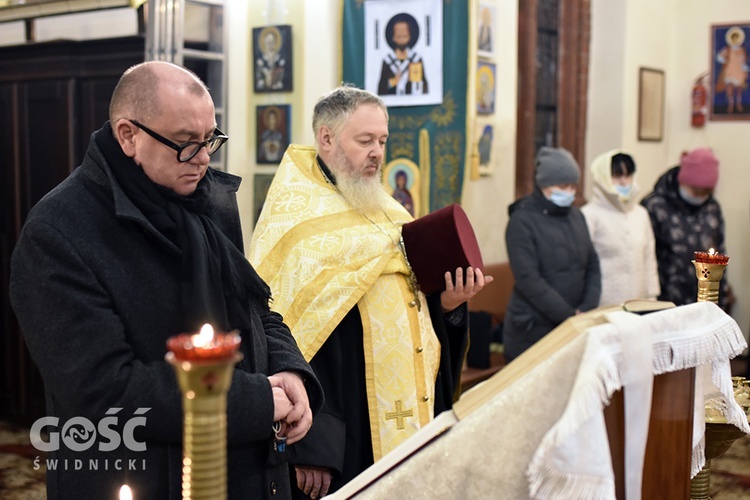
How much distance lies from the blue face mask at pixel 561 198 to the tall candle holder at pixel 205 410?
3.90 metres

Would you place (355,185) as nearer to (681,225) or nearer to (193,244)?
(193,244)

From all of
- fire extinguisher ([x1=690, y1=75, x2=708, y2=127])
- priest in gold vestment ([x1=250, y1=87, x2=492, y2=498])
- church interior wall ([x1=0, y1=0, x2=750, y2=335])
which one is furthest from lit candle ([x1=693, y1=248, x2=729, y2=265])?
fire extinguisher ([x1=690, y1=75, x2=708, y2=127])

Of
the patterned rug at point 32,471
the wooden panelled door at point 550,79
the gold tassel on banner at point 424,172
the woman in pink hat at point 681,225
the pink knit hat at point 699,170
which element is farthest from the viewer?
the wooden panelled door at point 550,79

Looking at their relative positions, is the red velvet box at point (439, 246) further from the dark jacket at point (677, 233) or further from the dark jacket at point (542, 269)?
the dark jacket at point (677, 233)

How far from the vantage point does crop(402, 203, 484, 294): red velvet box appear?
107 inches

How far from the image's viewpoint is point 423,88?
19.0 feet

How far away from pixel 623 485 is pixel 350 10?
4885 millimetres

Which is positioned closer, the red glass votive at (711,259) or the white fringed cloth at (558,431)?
the white fringed cloth at (558,431)

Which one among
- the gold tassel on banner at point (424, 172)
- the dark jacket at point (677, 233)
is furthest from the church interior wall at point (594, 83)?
the dark jacket at point (677, 233)

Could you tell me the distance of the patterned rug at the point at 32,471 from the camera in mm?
4711

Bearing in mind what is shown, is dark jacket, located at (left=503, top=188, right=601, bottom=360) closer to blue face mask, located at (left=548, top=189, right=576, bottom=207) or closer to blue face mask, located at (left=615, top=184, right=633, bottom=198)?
blue face mask, located at (left=548, top=189, right=576, bottom=207)

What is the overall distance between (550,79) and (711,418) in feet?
21.1

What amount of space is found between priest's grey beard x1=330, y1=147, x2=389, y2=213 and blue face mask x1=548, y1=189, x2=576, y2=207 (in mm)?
2029

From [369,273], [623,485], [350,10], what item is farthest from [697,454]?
[350,10]
